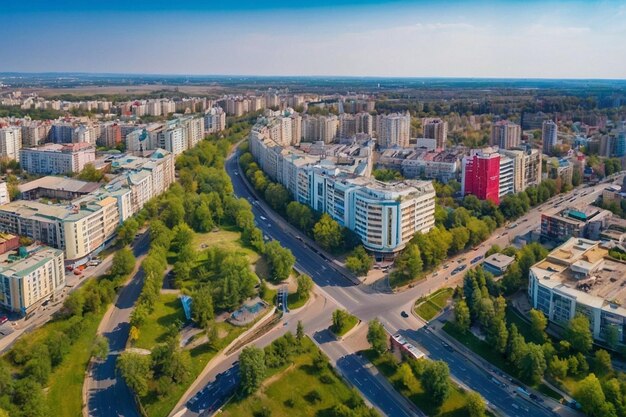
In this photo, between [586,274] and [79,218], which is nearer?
[586,274]

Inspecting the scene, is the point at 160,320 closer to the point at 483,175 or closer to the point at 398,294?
the point at 398,294

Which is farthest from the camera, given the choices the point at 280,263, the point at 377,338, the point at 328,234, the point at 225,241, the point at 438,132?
the point at 438,132

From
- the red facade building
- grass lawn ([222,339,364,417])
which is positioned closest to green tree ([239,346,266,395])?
grass lawn ([222,339,364,417])

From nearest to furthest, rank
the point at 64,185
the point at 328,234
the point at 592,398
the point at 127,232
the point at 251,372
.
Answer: the point at 592,398 < the point at 251,372 < the point at 328,234 < the point at 127,232 < the point at 64,185

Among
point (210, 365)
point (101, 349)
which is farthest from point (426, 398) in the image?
point (101, 349)

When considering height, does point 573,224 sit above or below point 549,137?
below

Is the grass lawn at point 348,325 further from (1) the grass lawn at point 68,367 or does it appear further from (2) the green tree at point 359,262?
(1) the grass lawn at point 68,367

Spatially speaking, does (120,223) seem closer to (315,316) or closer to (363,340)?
(315,316)
